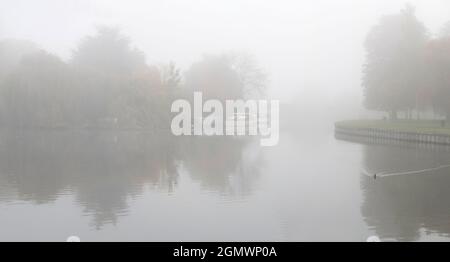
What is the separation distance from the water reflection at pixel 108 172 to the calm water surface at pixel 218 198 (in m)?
0.04

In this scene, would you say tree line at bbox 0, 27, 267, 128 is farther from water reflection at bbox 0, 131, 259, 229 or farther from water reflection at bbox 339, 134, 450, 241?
water reflection at bbox 339, 134, 450, 241

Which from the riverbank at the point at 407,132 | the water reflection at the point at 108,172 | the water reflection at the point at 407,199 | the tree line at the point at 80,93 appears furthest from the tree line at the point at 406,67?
the tree line at the point at 80,93

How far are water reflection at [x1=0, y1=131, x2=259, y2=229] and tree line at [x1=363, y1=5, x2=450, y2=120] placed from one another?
16.1 m

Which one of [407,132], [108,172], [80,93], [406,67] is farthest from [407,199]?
[80,93]

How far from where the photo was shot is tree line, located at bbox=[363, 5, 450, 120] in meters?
37.3

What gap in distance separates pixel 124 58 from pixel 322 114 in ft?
112

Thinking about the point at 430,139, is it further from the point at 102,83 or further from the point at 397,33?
the point at 102,83

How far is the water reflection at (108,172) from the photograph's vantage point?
13.9 m

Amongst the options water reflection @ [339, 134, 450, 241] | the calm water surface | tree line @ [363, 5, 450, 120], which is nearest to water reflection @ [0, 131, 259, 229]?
the calm water surface

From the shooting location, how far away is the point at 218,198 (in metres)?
13.7

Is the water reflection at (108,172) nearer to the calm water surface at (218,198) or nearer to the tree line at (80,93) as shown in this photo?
the calm water surface at (218,198)

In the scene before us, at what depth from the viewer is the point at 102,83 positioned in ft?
163

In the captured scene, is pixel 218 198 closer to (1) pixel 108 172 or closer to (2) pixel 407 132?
(1) pixel 108 172
